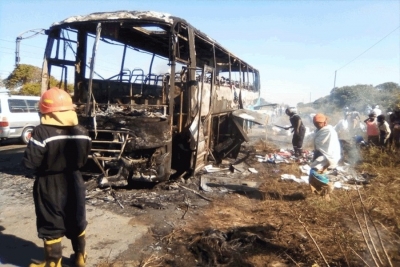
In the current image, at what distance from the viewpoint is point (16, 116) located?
425 inches

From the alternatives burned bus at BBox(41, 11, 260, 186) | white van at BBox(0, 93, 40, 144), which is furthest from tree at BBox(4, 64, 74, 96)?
burned bus at BBox(41, 11, 260, 186)

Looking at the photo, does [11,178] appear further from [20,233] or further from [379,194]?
[379,194]

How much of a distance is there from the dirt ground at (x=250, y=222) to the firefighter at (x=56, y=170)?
620 millimetres

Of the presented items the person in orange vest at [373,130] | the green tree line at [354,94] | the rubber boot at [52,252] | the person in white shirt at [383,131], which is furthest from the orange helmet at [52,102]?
the green tree line at [354,94]

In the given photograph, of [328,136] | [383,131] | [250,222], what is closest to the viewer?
[250,222]

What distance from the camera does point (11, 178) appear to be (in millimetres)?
6172

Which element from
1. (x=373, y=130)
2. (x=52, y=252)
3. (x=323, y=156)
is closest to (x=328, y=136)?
(x=323, y=156)

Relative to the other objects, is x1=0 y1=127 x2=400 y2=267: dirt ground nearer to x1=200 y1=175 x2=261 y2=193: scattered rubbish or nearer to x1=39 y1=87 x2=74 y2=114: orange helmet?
x1=200 y1=175 x2=261 y2=193: scattered rubbish

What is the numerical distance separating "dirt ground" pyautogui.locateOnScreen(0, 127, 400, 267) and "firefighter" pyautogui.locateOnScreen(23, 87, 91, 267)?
2.03 feet

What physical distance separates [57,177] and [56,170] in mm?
77

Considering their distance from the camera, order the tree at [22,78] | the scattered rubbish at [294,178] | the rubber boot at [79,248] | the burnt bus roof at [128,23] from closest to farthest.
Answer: the rubber boot at [79,248] → the burnt bus roof at [128,23] → the scattered rubbish at [294,178] → the tree at [22,78]

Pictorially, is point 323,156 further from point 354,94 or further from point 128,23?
point 354,94

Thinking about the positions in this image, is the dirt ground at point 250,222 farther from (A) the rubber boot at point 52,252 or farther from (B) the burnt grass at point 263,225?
(A) the rubber boot at point 52,252

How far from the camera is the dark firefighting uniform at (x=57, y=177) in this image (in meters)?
2.65
